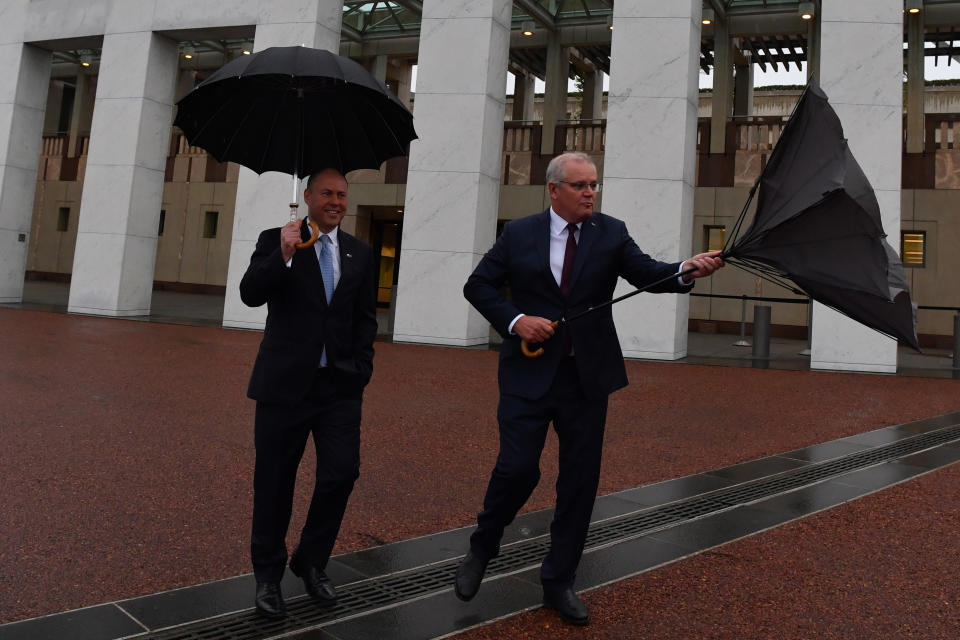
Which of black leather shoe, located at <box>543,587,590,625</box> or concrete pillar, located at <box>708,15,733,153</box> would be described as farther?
concrete pillar, located at <box>708,15,733,153</box>

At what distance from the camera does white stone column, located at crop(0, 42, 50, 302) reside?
1991 centimetres

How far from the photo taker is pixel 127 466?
17.2 feet

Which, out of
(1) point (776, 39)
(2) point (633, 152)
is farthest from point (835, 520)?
(1) point (776, 39)

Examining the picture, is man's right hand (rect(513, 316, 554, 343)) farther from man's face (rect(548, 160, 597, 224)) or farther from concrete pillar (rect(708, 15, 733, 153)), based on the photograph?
concrete pillar (rect(708, 15, 733, 153))

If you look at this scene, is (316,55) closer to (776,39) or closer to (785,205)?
(785,205)

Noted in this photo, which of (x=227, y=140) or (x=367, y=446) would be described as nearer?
(x=227, y=140)

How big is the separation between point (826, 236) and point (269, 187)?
14.6m

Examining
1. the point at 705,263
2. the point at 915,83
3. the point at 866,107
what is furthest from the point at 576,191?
the point at 915,83

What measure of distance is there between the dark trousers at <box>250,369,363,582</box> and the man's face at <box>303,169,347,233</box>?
0.63 m

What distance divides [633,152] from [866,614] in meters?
12.1

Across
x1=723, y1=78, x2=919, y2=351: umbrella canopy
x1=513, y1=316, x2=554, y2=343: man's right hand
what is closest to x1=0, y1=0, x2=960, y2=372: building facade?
x1=723, y1=78, x2=919, y2=351: umbrella canopy

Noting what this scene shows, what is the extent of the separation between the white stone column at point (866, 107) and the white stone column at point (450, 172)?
610 centimetres

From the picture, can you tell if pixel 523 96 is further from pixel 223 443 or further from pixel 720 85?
pixel 223 443

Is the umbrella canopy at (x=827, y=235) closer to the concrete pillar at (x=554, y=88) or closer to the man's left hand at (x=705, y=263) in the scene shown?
the man's left hand at (x=705, y=263)
